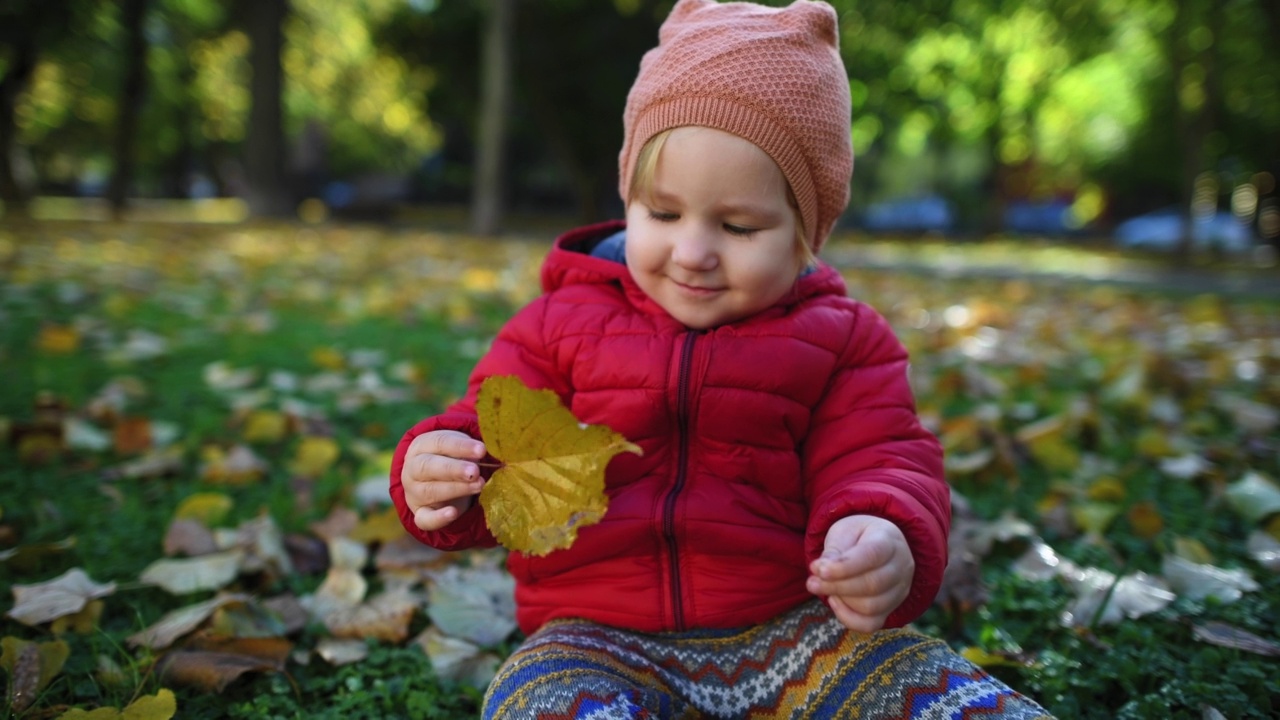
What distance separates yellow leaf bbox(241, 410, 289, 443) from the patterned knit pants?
1.46 meters

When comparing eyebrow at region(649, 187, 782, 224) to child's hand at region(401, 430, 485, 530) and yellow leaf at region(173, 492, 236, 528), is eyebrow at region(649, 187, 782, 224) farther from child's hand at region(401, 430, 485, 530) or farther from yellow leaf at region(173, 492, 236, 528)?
yellow leaf at region(173, 492, 236, 528)

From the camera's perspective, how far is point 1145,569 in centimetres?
173

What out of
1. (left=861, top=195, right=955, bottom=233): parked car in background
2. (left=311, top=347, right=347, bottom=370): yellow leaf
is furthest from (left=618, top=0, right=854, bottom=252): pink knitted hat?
(left=861, top=195, right=955, bottom=233): parked car in background

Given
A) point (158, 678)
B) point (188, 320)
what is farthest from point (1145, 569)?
point (188, 320)

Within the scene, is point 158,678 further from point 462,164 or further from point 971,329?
point 462,164

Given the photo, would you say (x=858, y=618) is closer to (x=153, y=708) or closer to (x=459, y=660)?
(x=459, y=660)

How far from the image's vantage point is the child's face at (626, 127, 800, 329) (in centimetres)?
126

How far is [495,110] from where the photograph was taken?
10586mm

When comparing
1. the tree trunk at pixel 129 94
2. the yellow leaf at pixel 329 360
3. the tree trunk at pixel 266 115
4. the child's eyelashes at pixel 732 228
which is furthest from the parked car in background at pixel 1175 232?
the child's eyelashes at pixel 732 228

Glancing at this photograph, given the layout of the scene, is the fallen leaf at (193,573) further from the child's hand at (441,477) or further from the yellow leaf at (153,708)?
the child's hand at (441,477)

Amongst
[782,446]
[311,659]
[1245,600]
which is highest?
[782,446]

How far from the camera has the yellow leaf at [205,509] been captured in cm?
184

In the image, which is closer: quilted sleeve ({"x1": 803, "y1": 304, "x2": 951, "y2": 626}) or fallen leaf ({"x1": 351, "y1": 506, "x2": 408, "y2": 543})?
quilted sleeve ({"x1": 803, "y1": 304, "x2": 951, "y2": 626})

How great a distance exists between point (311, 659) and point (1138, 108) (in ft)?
88.3
